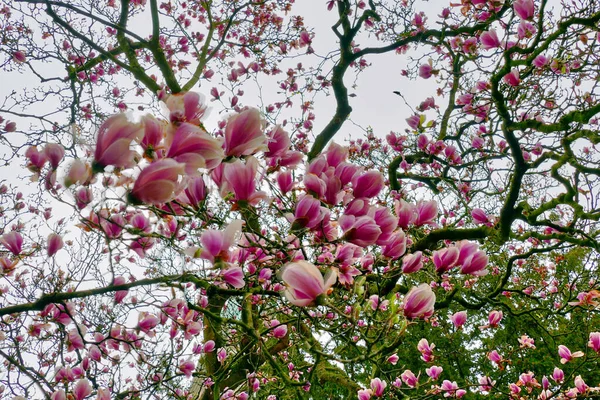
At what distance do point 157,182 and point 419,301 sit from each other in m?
0.82

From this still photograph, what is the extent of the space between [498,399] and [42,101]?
27.6 feet

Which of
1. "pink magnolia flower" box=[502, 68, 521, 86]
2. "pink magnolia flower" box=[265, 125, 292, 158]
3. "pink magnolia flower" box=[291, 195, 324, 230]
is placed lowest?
"pink magnolia flower" box=[291, 195, 324, 230]

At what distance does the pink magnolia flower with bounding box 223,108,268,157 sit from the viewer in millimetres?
892

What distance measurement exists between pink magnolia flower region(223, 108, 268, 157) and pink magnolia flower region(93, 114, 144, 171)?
0.21 m

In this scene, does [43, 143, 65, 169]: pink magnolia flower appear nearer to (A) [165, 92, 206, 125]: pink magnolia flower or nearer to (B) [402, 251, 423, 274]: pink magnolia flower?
(A) [165, 92, 206, 125]: pink magnolia flower

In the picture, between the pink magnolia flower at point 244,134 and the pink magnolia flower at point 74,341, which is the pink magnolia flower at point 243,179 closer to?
the pink magnolia flower at point 244,134

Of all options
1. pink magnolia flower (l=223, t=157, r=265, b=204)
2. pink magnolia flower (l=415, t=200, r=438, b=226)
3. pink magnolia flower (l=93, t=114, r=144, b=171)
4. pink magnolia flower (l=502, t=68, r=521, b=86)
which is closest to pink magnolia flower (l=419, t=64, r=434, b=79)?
pink magnolia flower (l=502, t=68, r=521, b=86)

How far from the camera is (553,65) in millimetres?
2379

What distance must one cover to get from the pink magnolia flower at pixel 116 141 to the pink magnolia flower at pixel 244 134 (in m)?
0.21

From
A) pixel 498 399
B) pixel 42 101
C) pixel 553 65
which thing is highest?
pixel 42 101

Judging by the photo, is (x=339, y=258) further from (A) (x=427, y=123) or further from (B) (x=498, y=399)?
(B) (x=498, y=399)

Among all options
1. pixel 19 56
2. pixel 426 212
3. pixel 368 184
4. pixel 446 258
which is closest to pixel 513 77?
pixel 426 212

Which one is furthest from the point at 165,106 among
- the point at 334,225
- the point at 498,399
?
the point at 498,399

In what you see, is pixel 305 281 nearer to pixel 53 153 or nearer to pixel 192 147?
pixel 192 147
